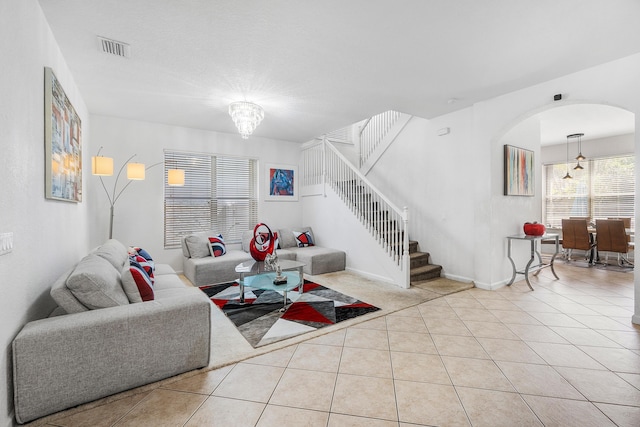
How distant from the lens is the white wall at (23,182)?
1.47m

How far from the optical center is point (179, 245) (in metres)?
5.15

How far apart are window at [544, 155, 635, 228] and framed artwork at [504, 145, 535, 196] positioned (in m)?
3.50

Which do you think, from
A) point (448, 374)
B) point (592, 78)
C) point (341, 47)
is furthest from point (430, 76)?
point (448, 374)

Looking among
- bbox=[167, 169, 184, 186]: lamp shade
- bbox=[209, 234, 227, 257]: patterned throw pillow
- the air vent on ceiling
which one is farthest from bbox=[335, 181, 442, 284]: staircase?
the air vent on ceiling

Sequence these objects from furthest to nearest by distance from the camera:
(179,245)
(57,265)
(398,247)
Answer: (179,245)
(398,247)
(57,265)

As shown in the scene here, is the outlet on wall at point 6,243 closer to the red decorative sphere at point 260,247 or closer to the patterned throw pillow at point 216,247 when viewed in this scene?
the red decorative sphere at point 260,247

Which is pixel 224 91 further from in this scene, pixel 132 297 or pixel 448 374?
pixel 448 374

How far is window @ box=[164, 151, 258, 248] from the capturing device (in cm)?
515

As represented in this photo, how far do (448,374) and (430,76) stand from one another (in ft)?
9.88

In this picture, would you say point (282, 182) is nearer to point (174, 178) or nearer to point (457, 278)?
point (174, 178)

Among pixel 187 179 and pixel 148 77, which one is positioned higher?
pixel 148 77

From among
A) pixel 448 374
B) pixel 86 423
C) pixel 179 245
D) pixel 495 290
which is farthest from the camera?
pixel 179 245

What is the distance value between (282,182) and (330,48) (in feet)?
12.8

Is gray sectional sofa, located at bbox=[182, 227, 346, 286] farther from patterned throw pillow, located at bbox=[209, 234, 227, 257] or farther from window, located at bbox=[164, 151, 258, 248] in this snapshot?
window, located at bbox=[164, 151, 258, 248]
